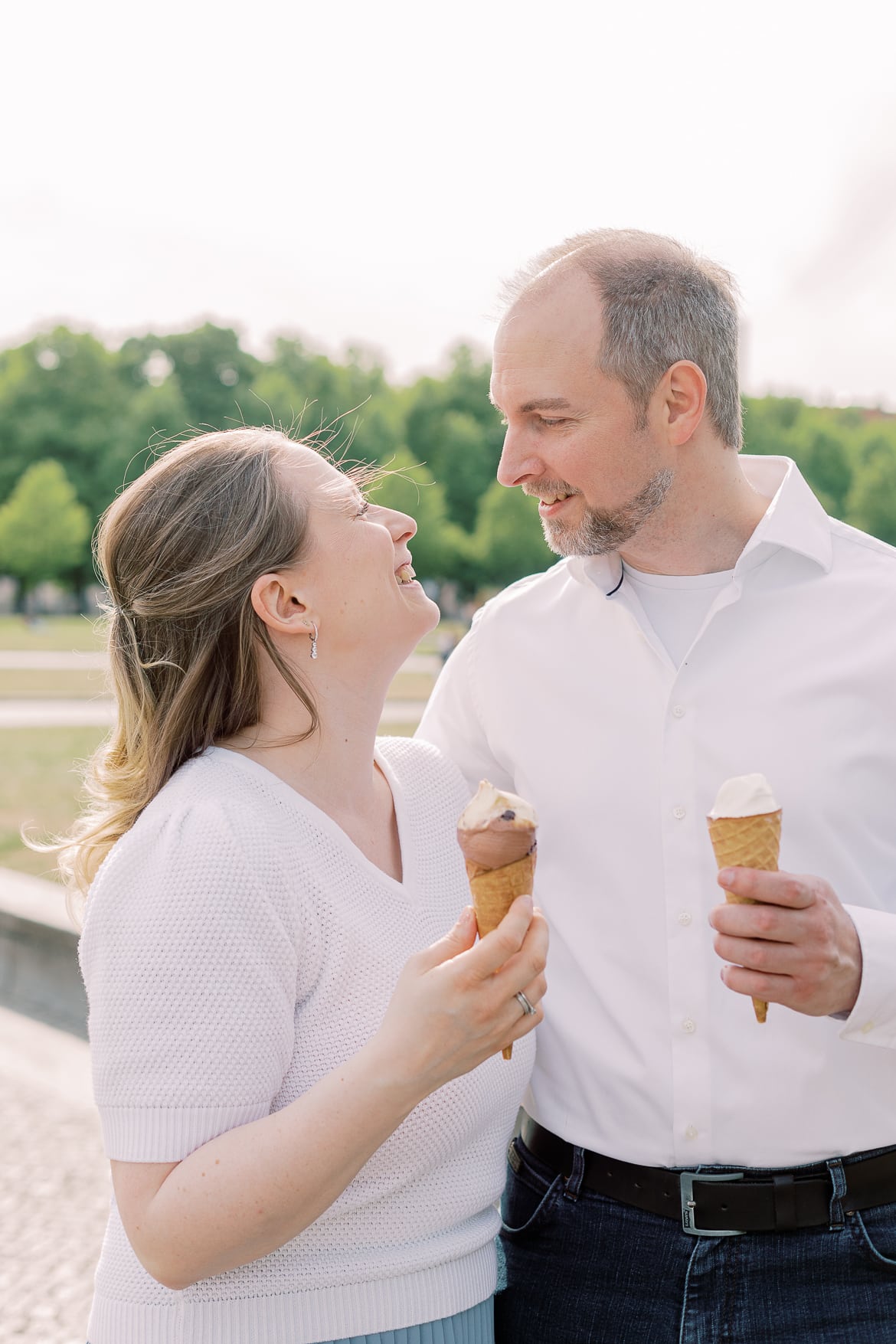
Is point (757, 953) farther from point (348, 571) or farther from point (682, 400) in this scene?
point (682, 400)

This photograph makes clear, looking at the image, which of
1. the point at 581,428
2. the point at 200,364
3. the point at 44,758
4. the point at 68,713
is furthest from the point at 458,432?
the point at 581,428

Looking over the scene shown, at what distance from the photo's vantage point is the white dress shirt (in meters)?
2.67

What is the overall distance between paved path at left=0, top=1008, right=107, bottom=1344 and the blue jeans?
2749mm

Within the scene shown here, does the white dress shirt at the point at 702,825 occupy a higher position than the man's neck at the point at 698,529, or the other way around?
the man's neck at the point at 698,529

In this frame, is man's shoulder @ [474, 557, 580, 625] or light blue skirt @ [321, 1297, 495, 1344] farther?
man's shoulder @ [474, 557, 580, 625]

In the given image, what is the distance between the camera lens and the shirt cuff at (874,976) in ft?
7.77

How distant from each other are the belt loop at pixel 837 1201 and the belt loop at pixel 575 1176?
54cm

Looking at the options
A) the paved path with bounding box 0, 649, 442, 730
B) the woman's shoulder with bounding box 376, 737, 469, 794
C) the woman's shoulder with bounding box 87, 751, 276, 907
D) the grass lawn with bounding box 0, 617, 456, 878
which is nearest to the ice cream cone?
the woman's shoulder with bounding box 87, 751, 276, 907

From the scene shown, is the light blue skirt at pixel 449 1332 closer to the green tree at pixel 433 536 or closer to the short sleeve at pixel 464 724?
the short sleeve at pixel 464 724

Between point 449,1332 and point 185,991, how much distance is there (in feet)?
2.96

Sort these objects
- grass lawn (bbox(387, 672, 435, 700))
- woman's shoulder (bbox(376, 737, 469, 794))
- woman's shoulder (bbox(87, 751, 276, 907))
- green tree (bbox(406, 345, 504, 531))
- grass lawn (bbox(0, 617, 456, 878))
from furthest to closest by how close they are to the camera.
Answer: green tree (bbox(406, 345, 504, 531)), grass lawn (bbox(387, 672, 435, 700)), grass lawn (bbox(0, 617, 456, 878)), woman's shoulder (bbox(376, 737, 469, 794)), woman's shoulder (bbox(87, 751, 276, 907))

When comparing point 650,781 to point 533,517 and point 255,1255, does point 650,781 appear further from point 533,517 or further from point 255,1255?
point 533,517

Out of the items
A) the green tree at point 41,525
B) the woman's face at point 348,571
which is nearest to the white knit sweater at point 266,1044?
the woman's face at point 348,571

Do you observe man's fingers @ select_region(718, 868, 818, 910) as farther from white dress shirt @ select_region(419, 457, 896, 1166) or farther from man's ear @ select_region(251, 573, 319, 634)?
man's ear @ select_region(251, 573, 319, 634)
